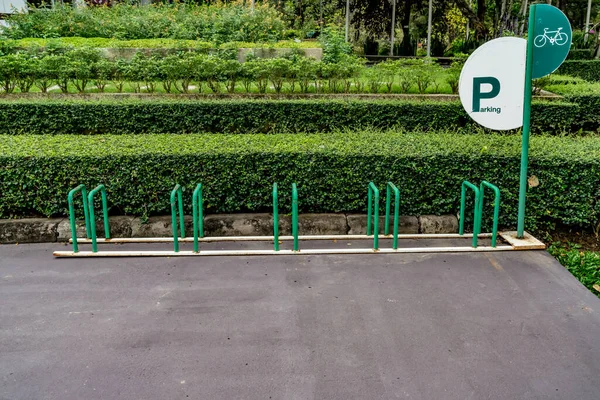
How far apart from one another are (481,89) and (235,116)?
4.21 metres

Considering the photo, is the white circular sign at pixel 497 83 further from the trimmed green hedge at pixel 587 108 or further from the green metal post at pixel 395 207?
the trimmed green hedge at pixel 587 108

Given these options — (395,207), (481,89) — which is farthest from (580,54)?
(395,207)

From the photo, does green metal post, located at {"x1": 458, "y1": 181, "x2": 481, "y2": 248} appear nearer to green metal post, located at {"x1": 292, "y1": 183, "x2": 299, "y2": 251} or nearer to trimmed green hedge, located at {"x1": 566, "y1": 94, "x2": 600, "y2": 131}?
green metal post, located at {"x1": 292, "y1": 183, "x2": 299, "y2": 251}

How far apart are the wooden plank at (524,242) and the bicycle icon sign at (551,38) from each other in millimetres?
2130

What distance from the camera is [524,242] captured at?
6.07m

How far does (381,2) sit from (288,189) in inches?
800

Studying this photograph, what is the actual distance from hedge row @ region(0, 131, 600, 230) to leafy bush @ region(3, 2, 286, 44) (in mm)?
8650

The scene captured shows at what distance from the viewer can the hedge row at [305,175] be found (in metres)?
6.45

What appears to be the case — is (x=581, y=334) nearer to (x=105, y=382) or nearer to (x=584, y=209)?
(x=584, y=209)

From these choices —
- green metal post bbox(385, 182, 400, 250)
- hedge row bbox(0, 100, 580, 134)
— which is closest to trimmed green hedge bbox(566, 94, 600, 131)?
hedge row bbox(0, 100, 580, 134)

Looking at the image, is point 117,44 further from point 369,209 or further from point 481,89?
point 481,89

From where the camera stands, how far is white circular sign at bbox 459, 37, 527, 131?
6.11 metres

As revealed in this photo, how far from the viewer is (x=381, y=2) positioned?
24.6m

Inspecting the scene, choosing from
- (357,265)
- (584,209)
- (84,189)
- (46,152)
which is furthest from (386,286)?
(46,152)
